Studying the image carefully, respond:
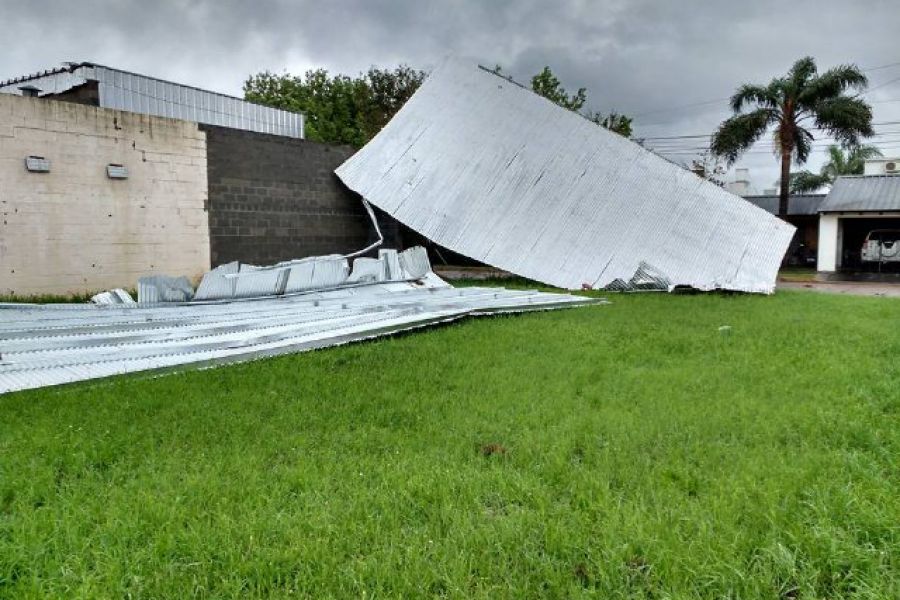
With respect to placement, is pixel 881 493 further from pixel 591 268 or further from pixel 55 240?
pixel 55 240

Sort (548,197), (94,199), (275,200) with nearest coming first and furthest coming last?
1. (94,199)
2. (548,197)
3. (275,200)

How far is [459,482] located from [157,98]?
13183mm

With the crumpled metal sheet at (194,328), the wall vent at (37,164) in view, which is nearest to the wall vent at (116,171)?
the wall vent at (37,164)

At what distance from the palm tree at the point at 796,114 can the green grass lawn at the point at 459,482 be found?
17519 mm

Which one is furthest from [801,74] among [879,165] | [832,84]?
[879,165]

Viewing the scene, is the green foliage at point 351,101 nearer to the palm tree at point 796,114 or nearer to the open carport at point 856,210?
the palm tree at point 796,114

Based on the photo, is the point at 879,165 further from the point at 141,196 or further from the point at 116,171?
the point at 116,171

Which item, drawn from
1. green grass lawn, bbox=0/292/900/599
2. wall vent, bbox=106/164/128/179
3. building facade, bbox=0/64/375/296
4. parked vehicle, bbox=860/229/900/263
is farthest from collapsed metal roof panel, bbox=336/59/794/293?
parked vehicle, bbox=860/229/900/263

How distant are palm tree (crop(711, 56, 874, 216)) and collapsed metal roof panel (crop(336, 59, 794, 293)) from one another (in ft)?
31.4

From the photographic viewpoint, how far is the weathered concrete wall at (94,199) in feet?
27.0

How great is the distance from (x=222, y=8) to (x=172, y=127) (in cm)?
204

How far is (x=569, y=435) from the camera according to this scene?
316 centimetres

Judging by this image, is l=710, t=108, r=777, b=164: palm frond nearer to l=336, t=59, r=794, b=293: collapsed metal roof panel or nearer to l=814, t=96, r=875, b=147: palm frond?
l=814, t=96, r=875, b=147: palm frond

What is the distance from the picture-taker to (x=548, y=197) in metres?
11.4
